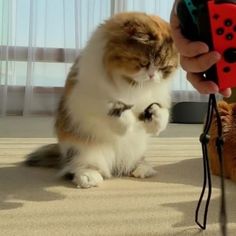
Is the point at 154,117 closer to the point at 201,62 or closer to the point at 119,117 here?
the point at 119,117

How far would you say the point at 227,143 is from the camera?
1128mm

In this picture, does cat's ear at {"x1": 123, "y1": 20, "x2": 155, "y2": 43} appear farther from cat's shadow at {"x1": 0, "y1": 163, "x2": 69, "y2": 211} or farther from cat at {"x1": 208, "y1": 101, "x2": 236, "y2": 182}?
cat's shadow at {"x1": 0, "y1": 163, "x2": 69, "y2": 211}

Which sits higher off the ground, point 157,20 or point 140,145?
point 157,20

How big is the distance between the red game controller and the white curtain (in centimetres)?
215

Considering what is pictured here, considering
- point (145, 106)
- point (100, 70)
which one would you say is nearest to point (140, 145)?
point (145, 106)

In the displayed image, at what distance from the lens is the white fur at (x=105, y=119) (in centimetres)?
109

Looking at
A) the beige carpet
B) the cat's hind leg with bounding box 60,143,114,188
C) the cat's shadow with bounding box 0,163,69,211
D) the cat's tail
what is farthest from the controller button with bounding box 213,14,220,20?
the cat's tail

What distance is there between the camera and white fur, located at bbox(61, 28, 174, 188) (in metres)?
1.09

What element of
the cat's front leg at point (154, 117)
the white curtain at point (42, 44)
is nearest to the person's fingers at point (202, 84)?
the cat's front leg at point (154, 117)

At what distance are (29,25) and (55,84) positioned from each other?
0.40 meters

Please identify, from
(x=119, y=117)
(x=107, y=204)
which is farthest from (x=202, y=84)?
(x=119, y=117)

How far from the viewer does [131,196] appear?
963mm

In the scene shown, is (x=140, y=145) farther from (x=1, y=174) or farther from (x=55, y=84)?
(x=55, y=84)

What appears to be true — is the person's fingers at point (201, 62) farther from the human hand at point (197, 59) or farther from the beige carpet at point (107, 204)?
the beige carpet at point (107, 204)
